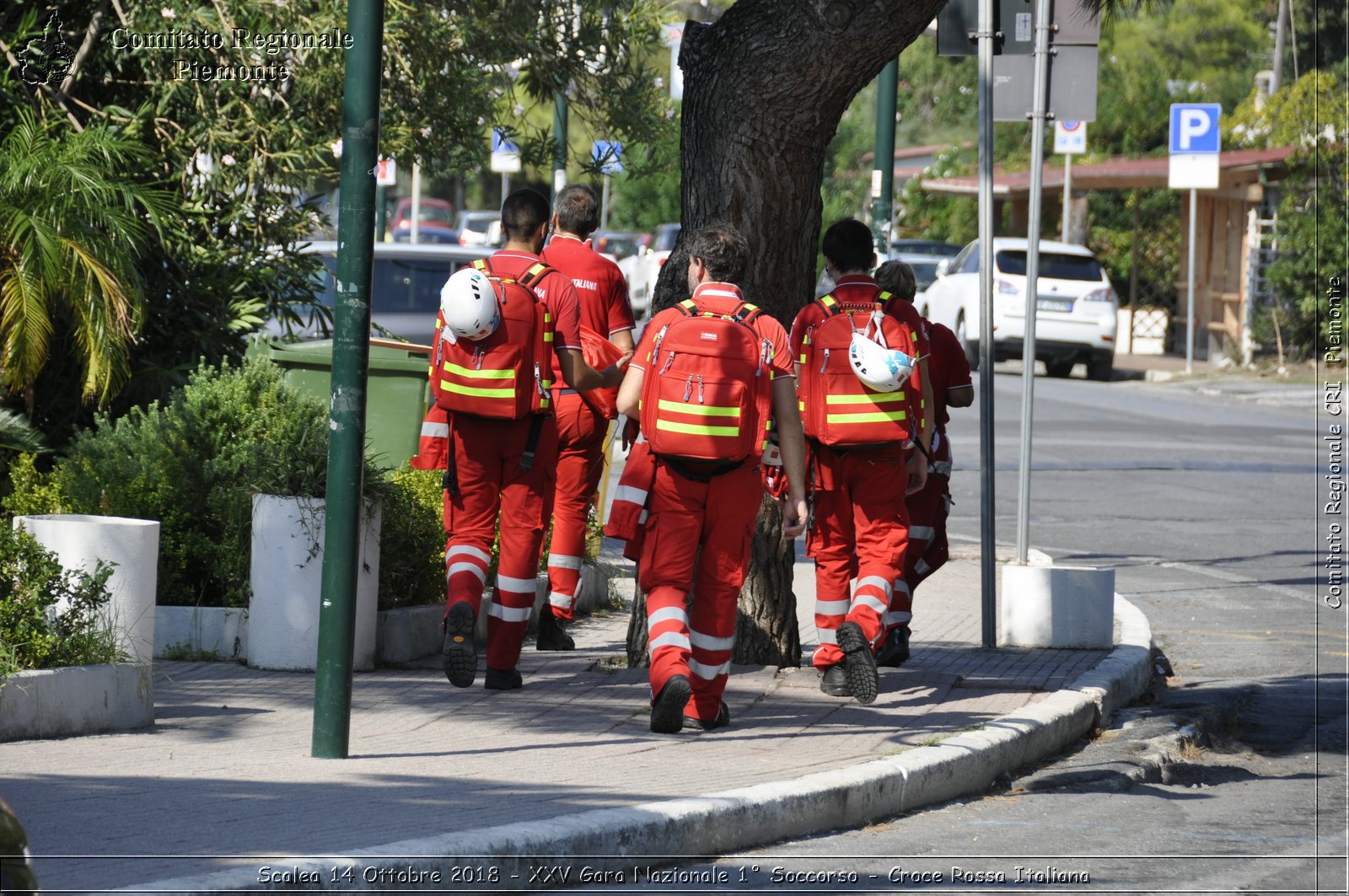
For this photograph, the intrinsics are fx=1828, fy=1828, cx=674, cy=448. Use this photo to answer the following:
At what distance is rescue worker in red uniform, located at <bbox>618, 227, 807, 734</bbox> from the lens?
21.6ft

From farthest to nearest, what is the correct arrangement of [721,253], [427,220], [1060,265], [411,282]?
[427,220] → [1060,265] → [411,282] → [721,253]

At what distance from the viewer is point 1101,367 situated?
96.7 feet

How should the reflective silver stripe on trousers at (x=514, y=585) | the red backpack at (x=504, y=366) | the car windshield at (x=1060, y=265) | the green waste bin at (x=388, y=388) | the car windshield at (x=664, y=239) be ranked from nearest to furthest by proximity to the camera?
the red backpack at (x=504, y=366) → the reflective silver stripe on trousers at (x=514, y=585) → the green waste bin at (x=388, y=388) → the car windshield at (x=1060, y=265) → the car windshield at (x=664, y=239)

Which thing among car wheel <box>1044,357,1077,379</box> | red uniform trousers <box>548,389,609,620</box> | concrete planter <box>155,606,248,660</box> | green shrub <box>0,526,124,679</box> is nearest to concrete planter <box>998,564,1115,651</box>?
red uniform trousers <box>548,389,609,620</box>

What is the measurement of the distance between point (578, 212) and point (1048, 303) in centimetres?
2099

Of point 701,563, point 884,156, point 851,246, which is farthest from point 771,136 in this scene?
point 884,156

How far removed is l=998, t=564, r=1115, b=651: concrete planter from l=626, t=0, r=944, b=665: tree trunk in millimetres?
1412

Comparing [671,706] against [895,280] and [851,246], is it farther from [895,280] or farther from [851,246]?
[895,280]

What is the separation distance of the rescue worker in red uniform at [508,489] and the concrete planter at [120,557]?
1.28m

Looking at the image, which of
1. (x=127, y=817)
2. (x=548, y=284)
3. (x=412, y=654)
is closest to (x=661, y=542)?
(x=548, y=284)

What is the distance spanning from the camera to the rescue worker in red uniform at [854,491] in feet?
24.6

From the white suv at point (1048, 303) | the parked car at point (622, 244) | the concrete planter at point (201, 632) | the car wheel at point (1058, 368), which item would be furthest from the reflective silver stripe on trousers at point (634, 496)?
the parked car at point (622, 244)

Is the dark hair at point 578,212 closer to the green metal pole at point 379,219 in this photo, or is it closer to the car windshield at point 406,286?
the green metal pole at point 379,219

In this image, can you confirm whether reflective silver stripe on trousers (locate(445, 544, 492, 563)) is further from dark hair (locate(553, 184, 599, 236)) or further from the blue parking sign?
the blue parking sign
